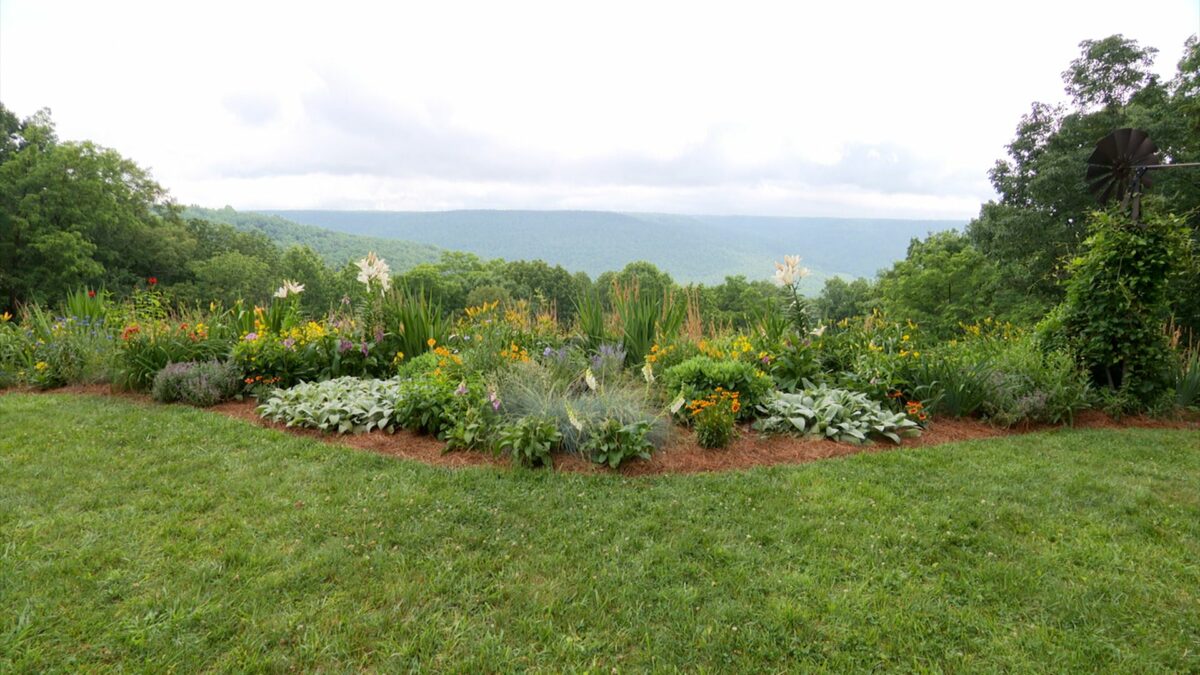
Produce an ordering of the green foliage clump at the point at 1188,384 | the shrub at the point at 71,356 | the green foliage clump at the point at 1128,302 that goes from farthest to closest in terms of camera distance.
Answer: the shrub at the point at 71,356 < the green foliage clump at the point at 1188,384 < the green foliage clump at the point at 1128,302

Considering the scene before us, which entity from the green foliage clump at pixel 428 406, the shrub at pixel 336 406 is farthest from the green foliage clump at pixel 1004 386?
the shrub at pixel 336 406

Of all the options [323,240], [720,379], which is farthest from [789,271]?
A: [323,240]

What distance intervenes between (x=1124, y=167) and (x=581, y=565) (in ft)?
21.2

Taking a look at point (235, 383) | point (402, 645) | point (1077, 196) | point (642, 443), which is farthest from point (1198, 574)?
point (1077, 196)

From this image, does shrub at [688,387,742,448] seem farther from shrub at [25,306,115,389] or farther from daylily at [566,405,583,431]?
shrub at [25,306,115,389]

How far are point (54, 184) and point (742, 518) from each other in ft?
97.1

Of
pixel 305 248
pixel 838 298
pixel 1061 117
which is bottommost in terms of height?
pixel 838 298

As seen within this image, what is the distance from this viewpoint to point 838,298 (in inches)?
1703

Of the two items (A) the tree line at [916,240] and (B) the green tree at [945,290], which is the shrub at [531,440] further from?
(B) the green tree at [945,290]

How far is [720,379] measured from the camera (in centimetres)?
447

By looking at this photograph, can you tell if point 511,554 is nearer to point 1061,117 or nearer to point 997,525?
point 997,525

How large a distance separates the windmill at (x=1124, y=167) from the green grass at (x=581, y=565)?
10.1ft

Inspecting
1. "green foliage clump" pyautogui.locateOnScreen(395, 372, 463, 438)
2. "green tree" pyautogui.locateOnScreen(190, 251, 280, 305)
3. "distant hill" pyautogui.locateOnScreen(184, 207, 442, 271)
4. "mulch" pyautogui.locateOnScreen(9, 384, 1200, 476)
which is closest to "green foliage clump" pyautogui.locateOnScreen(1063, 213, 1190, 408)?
"mulch" pyautogui.locateOnScreen(9, 384, 1200, 476)

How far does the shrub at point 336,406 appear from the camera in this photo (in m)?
4.17
